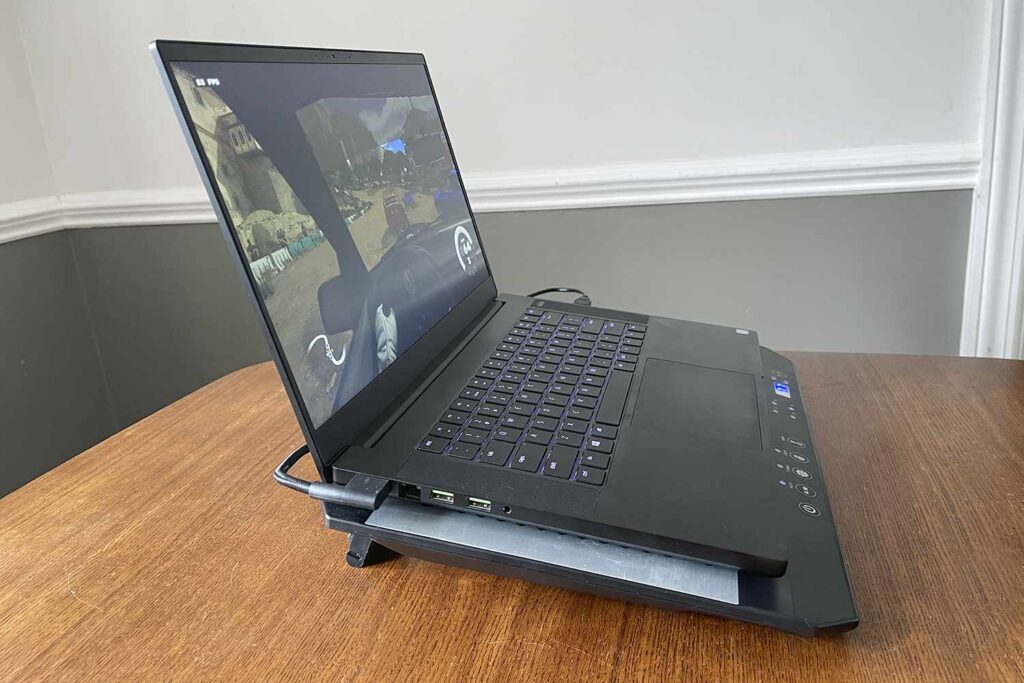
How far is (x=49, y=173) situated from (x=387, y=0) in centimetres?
69

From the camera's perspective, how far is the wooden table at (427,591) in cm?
43

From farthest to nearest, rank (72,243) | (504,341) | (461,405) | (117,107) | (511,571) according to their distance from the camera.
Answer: (72,243) → (117,107) → (504,341) → (461,405) → (511,571)

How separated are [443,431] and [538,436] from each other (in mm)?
→ 68

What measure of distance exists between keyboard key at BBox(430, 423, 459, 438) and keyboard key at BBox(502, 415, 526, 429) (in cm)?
4

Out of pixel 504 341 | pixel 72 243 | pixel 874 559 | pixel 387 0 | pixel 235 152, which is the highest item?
pixel 387 0

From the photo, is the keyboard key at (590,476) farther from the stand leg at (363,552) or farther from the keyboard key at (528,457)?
the stand leg at (363,552)

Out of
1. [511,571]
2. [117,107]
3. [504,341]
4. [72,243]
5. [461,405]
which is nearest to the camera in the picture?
[511,571]

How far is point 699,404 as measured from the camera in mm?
613

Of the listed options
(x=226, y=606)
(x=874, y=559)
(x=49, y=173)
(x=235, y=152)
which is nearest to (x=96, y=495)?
(x=226, y=606)

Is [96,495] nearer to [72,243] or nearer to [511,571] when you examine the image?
[511,571]

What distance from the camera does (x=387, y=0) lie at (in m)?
1.12

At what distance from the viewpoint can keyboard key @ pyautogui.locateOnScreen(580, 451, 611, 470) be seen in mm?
503

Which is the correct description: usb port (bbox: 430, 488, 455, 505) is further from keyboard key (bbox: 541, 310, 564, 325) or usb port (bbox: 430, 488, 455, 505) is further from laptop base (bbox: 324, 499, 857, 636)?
keyboard key (bbox: 541, 310, 564, 325)

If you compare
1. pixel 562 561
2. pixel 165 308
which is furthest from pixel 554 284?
pixel 562 561
